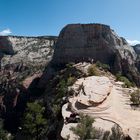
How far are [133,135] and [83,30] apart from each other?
79.6m

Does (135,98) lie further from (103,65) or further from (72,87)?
(103,65)

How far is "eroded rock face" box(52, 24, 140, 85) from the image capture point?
11800 cm

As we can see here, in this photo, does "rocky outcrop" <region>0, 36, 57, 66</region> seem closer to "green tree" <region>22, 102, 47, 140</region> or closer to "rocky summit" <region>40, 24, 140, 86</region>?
"rocky summit" <region>40, 24, 140, 86</region>

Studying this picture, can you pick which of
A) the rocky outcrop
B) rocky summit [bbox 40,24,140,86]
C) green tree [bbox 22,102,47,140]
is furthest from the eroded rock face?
the rocky outcrop

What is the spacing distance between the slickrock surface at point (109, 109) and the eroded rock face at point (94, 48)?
36915mm

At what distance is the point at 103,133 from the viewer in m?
43.1

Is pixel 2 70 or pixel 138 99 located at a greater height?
pixel 138 99

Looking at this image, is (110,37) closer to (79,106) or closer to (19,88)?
(19,88)

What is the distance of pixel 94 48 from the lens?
119m

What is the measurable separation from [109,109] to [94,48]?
197ft

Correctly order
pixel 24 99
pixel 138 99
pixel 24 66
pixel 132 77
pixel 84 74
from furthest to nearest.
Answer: pixel 24 66 → pixel 24 99 → pixel 132 77 → pixel 84 74 → pixel 138 99

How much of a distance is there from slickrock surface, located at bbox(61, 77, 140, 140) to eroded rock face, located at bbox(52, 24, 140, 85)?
3692cm

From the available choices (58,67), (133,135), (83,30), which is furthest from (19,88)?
(133,135)

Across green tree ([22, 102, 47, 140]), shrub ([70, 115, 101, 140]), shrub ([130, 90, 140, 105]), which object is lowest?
green tree ([22, 102, 47, 140])
